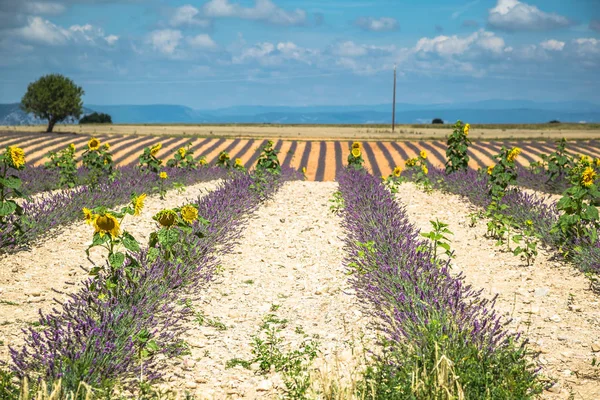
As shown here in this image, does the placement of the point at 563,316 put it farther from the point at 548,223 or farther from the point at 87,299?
the point at 87,299

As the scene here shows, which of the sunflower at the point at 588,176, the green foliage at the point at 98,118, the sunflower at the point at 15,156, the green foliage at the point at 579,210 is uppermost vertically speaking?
the green foliage at the point at 98,118

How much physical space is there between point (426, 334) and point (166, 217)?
224 cm

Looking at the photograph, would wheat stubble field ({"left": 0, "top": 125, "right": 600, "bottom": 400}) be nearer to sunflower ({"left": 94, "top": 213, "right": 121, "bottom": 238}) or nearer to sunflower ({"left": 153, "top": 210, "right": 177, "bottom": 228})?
sunflower ({"left": 153, "top": 210, "right": 177, "bottom": 228})

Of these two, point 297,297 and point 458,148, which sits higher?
point 458,148

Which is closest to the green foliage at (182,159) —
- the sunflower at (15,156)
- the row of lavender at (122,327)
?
the sunflower at (15,156)

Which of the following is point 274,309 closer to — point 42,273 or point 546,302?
point 546,302

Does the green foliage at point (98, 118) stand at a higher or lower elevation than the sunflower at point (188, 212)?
higher

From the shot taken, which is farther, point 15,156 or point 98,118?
point 98,118

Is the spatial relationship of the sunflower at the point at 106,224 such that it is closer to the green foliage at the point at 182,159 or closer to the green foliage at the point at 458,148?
the green foliage at the point at 182,159

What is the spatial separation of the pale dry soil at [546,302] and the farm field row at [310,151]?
27.8ft

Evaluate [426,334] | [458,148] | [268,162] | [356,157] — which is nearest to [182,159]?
[268,162]

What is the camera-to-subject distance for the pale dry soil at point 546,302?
12.5 ft

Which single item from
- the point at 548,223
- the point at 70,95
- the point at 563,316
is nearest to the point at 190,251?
the point at 563,316

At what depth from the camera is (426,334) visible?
12.0 feet
